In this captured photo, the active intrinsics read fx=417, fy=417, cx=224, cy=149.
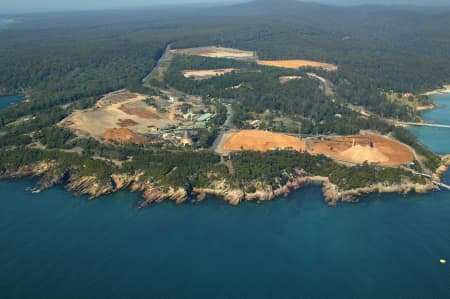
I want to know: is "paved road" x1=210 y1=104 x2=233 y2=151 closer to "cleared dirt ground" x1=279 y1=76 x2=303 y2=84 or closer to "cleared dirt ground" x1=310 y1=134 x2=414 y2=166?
"cleared dirt ground" x1=310 y1=134 x2=414 y2=166

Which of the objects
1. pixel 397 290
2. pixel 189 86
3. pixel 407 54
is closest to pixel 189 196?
pixel 397 290

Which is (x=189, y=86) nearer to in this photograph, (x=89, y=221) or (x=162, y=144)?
(x=162, y=144)

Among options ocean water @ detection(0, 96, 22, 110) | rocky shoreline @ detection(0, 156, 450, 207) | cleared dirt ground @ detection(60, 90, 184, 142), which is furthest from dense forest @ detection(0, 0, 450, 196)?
ocean water @ detection(0, 96, 22, 110)

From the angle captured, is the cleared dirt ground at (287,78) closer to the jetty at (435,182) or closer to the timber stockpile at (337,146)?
the timber stockpile at (337,146)

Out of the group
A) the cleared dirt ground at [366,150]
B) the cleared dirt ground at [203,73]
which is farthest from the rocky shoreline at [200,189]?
the cleared dirt ground at [203,73]

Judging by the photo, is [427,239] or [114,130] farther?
[114,130]

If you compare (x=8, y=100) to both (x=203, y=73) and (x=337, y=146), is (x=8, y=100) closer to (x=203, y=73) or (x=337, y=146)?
(x=203, y=73)

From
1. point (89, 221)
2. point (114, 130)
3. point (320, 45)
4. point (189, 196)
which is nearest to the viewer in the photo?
point (89, 221)
